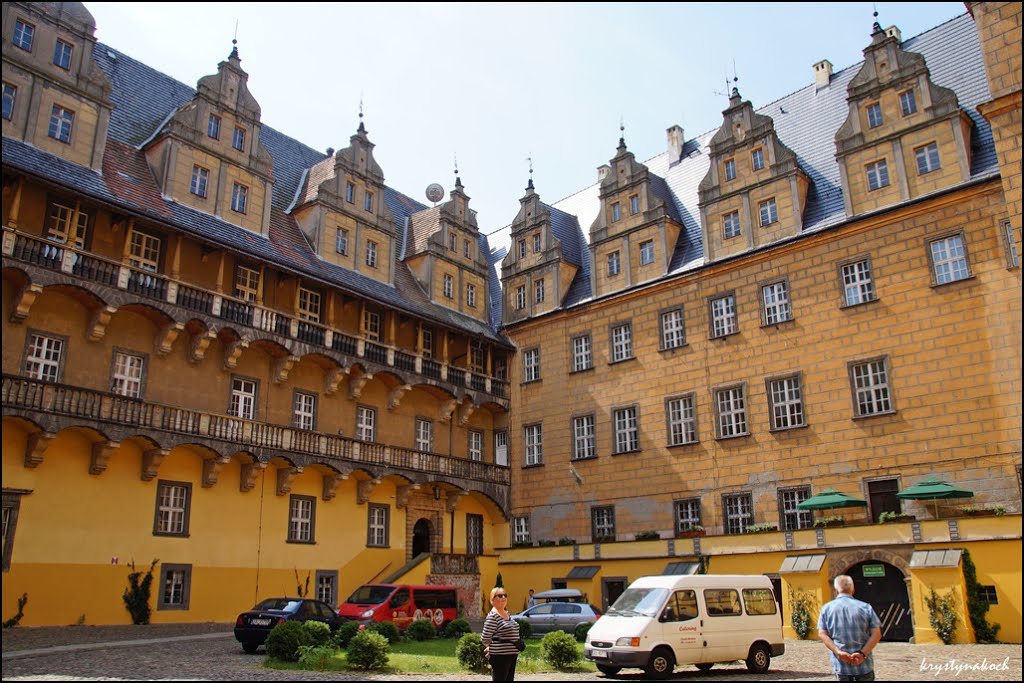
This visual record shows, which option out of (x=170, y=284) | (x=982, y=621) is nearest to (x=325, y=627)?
(x=170, y=284)

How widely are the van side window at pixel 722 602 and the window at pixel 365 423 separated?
55.9 ft

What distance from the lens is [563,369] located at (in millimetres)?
34781

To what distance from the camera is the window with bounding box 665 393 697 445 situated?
30.2m

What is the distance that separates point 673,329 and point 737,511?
7241 mm

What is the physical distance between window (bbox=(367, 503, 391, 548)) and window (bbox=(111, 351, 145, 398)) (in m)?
9.76

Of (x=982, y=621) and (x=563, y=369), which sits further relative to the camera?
(x=563, y=369)

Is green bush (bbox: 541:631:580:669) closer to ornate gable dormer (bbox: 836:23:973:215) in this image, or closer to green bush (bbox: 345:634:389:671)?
green bush (bbox: 345:634:389:671)

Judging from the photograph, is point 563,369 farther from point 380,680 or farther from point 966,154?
point 380,680

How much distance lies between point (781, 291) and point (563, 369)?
9676 millimetres

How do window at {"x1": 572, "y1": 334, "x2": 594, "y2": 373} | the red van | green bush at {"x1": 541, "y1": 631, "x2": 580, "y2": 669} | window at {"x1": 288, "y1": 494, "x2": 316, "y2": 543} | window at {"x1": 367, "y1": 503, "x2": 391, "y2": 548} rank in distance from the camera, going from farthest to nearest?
window at {"x1": 572, "y1": 334, "x2": 594, "y2": 373}, window at {"x1": 367, "y1": 503, "x2": 391, "y2": 548}, window at {"x1": 288, "y1": 494, "x2": 316, "y2": 543}, the red van, green bush at {"x1": 541, "y1": 631, "x2": 580, "y2": 669}

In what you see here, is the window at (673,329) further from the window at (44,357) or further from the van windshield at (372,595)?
the window at (44,357)

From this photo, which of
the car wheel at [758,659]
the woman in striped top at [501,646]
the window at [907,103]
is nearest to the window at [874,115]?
the window at [907,103]

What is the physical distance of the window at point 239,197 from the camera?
28875mm

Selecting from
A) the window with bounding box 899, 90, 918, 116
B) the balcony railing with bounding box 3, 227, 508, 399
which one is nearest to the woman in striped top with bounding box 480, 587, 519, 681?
the balcony railing with bounding box 3, 227, 508, 399
